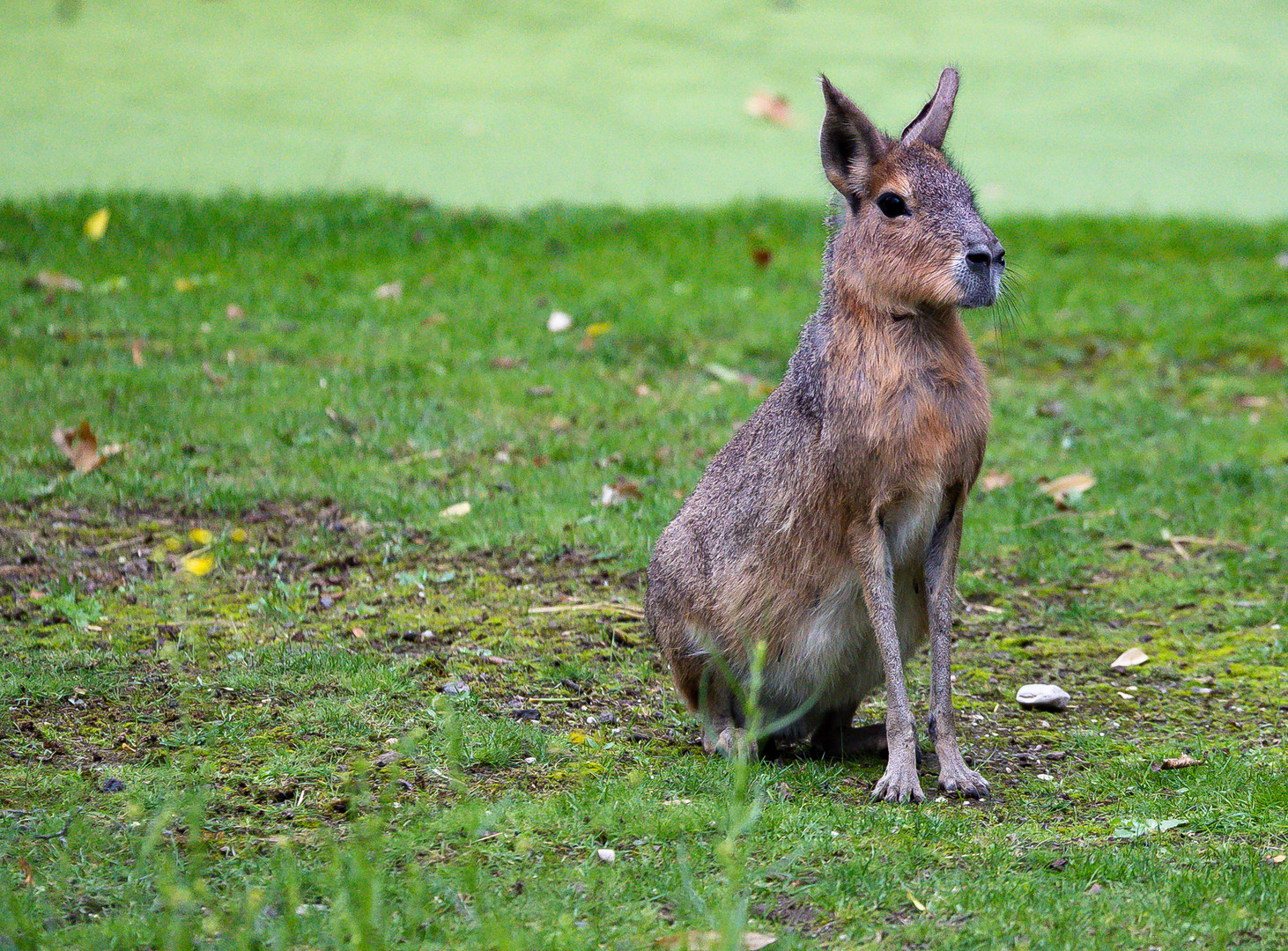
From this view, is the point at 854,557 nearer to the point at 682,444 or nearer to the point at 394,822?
the point at 394,822

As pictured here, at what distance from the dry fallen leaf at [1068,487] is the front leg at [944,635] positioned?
2.64m

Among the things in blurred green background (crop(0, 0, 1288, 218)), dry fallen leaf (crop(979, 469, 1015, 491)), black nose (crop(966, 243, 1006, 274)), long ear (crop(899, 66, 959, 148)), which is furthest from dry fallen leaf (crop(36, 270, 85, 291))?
black nose (crop(966, 243, 1006, 274))

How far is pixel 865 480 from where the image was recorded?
3.52 m

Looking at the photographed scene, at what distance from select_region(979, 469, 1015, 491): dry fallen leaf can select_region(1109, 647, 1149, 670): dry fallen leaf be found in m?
1.65

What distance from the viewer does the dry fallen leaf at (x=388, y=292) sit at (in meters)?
8.25

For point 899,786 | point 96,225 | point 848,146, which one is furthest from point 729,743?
point 96,225

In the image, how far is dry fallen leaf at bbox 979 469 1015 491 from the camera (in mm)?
6258

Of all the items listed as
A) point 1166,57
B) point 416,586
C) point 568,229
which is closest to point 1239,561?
point 416,586

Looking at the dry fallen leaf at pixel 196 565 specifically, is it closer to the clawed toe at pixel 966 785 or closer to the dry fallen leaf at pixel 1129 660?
the clawed toe at pixel 966 785

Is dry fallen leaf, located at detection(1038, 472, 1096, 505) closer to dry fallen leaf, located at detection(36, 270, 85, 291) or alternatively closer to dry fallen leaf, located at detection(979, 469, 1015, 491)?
dry fallen leaf, located at detection(979, 469, 1015, 491)

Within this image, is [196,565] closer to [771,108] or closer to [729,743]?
[729,743]

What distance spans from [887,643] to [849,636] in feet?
0.59

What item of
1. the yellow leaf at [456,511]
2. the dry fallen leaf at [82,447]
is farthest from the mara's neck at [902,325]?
the dry fallen leaf at [82,447]

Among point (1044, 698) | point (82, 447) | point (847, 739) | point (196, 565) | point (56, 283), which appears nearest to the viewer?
point (847, 739)
